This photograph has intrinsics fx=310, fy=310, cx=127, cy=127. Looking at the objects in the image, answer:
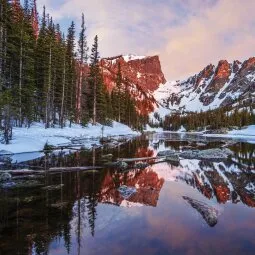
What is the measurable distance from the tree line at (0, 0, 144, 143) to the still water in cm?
1329

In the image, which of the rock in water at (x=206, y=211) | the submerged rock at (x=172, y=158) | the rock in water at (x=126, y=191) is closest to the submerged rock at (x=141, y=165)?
the submerged rock at (x=172, y=158)

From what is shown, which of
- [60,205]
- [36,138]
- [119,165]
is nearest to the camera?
[60,205]

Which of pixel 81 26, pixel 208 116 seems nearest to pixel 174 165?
pixel 81 26

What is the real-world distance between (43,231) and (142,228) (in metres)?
3.12

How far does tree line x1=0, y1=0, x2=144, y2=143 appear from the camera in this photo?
32.5 meters

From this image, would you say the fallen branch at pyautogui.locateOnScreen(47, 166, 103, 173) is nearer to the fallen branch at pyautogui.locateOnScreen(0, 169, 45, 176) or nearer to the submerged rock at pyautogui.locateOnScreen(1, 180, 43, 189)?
the fallen branch at pyautogui.locateOnScreen(0, 169, 45, 176)

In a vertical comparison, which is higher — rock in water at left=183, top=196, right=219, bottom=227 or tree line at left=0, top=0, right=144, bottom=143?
tree line at left=0, top=0, right=144, bottom=143

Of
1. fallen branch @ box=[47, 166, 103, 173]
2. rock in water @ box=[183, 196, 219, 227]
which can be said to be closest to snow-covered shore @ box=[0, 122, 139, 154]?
fallen branch @ box=[47, 166, 103, 173]

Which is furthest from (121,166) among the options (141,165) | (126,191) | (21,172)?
(21,172)

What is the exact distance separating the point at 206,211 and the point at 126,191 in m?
4.02

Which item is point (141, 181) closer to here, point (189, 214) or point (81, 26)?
point (189, 214)

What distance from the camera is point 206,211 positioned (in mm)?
11969

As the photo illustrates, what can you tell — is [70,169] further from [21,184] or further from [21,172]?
[21,184]

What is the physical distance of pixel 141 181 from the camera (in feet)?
56.1
